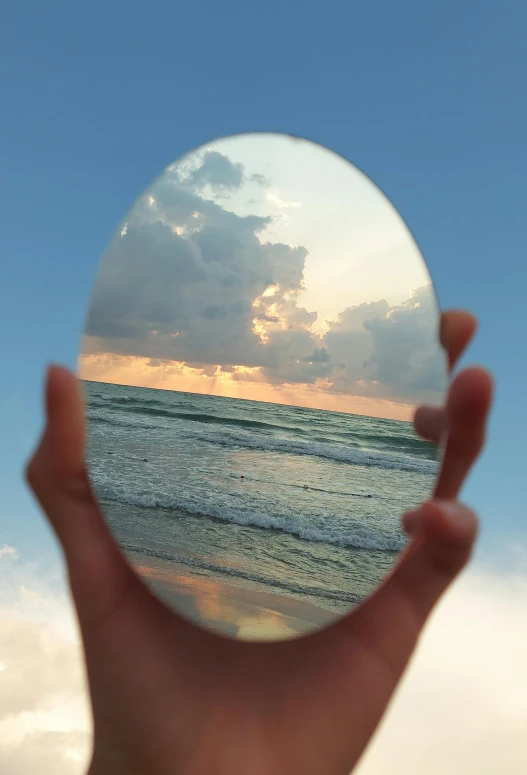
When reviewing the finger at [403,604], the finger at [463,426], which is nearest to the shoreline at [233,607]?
the finger at [403,604]

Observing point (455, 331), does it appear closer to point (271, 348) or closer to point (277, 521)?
point (271, 348)

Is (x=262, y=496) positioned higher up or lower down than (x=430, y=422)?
lower down

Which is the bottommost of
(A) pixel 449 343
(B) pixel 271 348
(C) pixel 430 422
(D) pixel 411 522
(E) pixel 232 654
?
(E) pixel 232 654

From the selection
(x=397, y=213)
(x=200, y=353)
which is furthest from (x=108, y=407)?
(x=397, y=213)

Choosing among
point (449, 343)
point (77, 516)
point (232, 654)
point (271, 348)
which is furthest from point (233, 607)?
point (449, 343)

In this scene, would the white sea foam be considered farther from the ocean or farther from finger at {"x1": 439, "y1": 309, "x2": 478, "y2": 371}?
finger at {"x1": 439, "y1": 309, "x2": 478, "y2": 371}

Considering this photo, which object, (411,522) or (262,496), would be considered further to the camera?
(262,496)

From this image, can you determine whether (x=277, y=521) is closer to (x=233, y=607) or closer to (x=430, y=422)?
(x=233, y=607)
